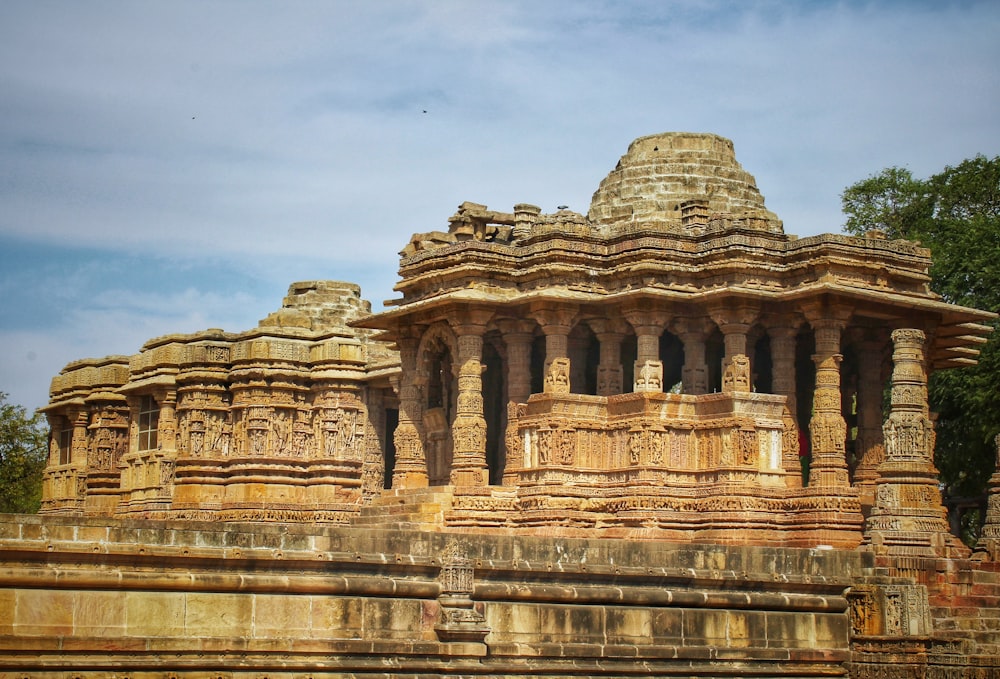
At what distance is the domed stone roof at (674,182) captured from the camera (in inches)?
1369

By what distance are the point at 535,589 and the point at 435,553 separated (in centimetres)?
136

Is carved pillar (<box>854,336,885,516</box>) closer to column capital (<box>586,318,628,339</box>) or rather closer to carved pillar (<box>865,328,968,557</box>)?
column capital (<box>586,318,628,339</box>)

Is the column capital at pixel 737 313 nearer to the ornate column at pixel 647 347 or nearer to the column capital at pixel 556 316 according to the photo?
the ornate column at pixel 647 347

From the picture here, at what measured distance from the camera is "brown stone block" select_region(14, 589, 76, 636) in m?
17.4

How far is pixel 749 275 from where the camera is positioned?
31.1 m

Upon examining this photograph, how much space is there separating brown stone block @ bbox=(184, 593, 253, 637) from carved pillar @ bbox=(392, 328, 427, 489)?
14855 mm

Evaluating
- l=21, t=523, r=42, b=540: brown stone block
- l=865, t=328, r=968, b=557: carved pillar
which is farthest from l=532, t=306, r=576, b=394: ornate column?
l=21, t=523, r=42, b=540: brown stone block

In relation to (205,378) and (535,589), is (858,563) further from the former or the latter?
(205,378)

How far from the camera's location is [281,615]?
1911cm

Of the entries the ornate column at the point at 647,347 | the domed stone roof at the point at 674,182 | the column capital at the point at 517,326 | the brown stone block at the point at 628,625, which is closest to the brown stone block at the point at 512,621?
the brown stone block at the point at 628,625

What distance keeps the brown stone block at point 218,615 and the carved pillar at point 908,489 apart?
10563mm

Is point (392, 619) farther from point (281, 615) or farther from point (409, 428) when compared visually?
point (409, 428)

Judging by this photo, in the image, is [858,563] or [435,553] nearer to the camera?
[435,553]

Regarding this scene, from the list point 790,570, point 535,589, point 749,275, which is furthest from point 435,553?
point 749,275
